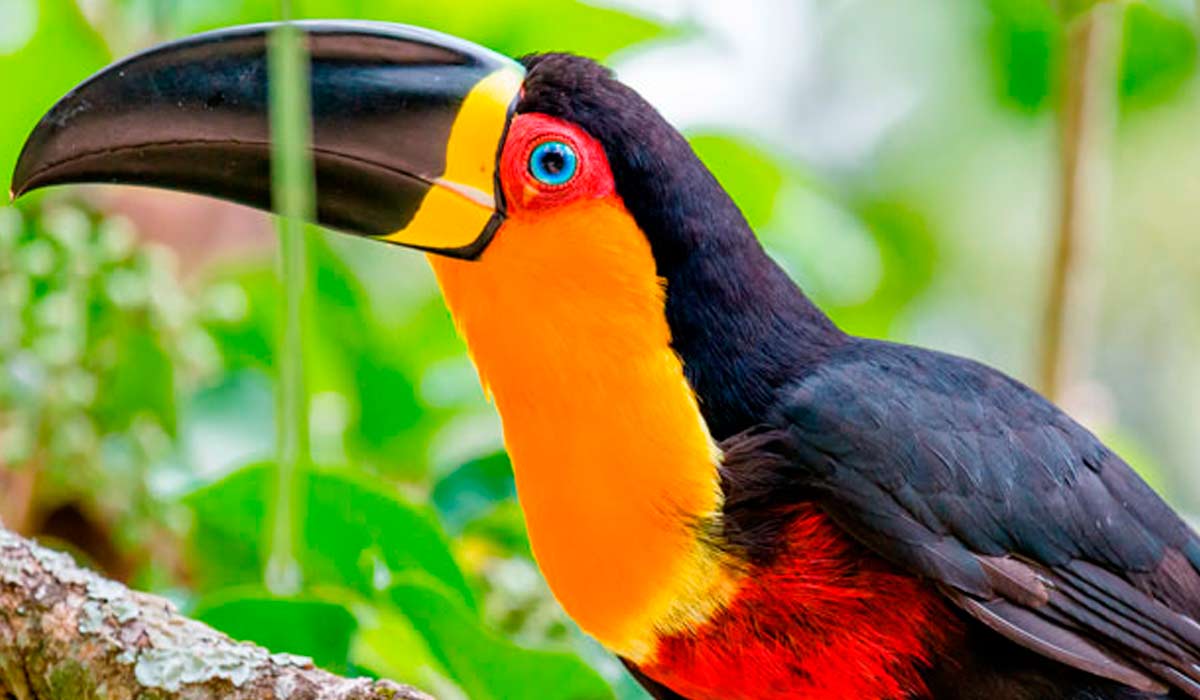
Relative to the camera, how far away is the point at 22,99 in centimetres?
231

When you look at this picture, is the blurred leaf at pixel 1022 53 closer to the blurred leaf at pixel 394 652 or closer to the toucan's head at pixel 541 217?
the toucan's head at pixel 541 217

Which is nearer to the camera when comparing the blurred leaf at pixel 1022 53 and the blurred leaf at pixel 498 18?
the blurred leaf at pixel 498 18

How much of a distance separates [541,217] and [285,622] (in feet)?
1.46

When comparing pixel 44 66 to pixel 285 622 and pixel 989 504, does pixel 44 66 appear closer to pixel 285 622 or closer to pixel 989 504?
pixel 285 622

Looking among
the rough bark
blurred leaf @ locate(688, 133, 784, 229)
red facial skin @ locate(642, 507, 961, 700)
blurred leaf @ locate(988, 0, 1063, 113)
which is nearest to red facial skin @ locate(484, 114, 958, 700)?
red facial skin @ locate(642, 507, 961, 700)

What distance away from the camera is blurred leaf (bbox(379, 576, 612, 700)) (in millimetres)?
1561

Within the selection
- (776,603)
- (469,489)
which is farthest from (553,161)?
(469,489)

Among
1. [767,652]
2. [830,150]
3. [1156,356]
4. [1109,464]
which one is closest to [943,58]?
[830,150]

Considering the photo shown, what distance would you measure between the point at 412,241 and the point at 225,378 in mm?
727

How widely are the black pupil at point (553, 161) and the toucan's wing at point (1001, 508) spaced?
31cm

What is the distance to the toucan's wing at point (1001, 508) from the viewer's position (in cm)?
164

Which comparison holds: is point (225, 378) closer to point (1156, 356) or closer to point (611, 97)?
point (611, 97)

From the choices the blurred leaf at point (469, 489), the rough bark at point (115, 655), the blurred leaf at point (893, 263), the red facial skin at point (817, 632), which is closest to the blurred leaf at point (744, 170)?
the blurred leaf at point (893, 263)

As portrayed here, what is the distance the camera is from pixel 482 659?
5.26 ft
